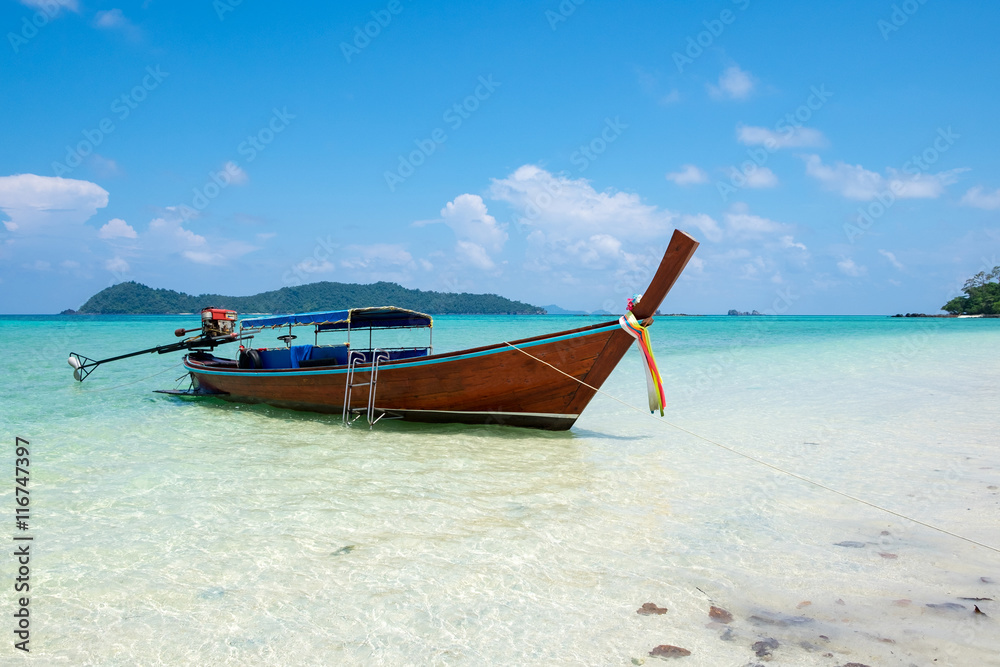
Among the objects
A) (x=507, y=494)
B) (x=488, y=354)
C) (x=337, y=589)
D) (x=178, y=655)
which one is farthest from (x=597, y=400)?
(x=178, y=655)

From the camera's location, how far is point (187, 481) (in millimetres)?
6074

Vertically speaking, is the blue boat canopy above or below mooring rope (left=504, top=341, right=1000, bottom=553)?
above

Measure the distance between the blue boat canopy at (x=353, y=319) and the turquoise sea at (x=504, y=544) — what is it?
6.54 feet

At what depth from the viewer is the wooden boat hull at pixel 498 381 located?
7691 millimetres

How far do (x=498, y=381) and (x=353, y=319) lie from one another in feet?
11.2

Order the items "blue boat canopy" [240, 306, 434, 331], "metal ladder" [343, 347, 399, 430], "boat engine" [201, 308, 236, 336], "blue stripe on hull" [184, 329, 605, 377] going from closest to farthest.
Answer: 1. "blue stripe on hull" [184, 329, 605, 377]
2. "metal ladder" [343, 347, 399, 430]
3. "blue boat canopy" [240, 306, 434, 331]
4. "boat engine" [201, 308, 236, 336]

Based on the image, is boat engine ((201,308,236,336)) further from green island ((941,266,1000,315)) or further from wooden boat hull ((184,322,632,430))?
green island ((941,266,1000,315))

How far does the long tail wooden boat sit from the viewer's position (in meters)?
7.56

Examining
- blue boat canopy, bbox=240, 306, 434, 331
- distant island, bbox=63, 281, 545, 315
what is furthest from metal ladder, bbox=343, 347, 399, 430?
distant island, bbox=63, 281, 545, 315

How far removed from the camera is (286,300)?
87.2 m

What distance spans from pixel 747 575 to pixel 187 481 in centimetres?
557

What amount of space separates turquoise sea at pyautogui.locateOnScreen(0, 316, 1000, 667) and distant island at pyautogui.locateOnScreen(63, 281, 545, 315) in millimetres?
65040

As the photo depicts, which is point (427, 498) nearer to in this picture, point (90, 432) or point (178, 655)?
point (178, 655)

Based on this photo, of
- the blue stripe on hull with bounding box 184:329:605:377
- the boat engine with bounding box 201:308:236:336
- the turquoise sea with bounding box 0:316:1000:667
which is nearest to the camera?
the turquoise sea with bounding box 0:316:1000:667
